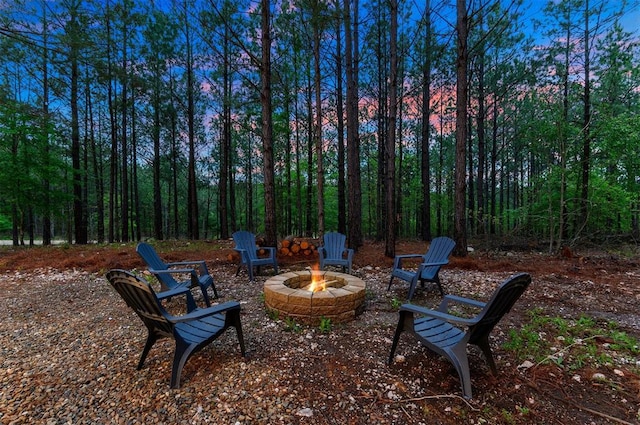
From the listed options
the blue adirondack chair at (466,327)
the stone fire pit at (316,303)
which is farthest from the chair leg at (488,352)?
the stone fire pit at (316,303)

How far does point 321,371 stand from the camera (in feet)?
6.93

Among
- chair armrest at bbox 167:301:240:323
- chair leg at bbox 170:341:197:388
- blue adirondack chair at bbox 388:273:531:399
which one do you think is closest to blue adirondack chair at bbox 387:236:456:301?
blue adirondack chair at bbox 388:273:531:399

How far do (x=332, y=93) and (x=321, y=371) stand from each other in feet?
29.9

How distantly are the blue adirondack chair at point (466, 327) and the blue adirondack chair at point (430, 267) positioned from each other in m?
1.45

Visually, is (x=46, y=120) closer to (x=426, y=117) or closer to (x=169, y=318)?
(x=169, y=318)

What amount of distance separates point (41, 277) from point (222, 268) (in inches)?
127

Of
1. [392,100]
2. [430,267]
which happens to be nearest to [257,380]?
[430,267]

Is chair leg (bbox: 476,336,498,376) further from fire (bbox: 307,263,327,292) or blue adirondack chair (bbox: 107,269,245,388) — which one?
blue adirondack chair (bbox: 107,269,245,388)

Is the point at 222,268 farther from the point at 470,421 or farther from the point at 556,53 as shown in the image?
the point at 556,53

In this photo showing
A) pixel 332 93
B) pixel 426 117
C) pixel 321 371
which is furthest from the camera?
pixel 426 117

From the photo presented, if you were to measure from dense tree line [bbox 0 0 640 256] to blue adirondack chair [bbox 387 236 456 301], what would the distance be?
6.92 ft

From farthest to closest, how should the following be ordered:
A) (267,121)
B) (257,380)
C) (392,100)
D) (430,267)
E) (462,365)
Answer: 1. (392,100)
2. (267,121)
3. (430,267)
4. (257,380)
5. (462,365)

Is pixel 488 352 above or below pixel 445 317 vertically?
below

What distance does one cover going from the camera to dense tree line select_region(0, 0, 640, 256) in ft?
19.3
